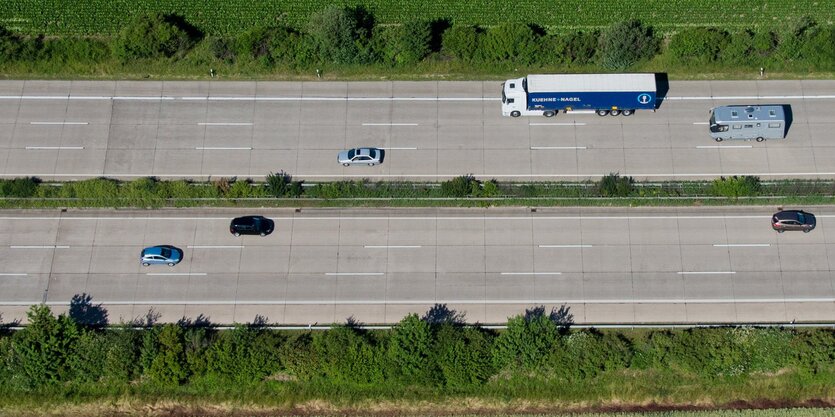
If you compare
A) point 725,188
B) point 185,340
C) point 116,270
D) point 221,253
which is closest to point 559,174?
point 725,188

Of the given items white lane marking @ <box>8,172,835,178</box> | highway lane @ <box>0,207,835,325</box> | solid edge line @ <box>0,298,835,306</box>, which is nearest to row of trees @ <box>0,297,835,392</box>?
solid edge line @ <box>0,298,835,306</box>

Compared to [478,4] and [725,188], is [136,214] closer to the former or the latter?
[478,4]

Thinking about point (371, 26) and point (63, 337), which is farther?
point (371, 26)

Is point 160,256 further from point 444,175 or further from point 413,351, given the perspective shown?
point 444,175

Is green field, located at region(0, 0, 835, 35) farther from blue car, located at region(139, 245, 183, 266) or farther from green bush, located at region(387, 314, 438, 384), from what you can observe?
green bush, located at region(387, 314, 438, 384)

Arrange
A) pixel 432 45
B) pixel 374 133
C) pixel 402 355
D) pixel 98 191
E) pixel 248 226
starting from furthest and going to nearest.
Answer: pixel 432 45 → pixel 374 133 → pixel 98 191 → pixel 248 226 → pixel 402 355

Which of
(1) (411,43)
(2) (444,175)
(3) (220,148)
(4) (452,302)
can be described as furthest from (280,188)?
(1) (411,43)
